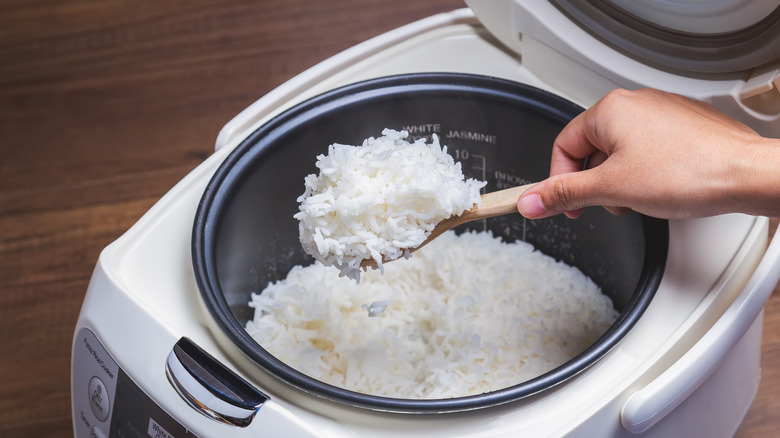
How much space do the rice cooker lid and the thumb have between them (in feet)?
0.77

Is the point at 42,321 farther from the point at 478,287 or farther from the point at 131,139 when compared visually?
the point at 478,287

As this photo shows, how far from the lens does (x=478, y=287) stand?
1189 millimetres

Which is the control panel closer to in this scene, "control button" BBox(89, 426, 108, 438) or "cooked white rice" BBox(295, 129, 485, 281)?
"control button" BBox(89, 426, 108, 438)

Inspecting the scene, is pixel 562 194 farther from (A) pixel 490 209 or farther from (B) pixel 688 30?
(B) pixel 688 30

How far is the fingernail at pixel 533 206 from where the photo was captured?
36.2 inches

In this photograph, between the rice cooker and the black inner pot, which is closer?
the rice cooker

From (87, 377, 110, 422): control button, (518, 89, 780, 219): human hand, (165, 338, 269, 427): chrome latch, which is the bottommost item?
(87, 377, 110, 422): control button

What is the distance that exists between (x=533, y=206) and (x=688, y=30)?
30 centimetres

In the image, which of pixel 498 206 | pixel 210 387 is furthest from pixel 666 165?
pixel 210 387

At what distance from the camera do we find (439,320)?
3.77 feet

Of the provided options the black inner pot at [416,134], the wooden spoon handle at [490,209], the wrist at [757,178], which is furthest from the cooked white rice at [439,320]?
the wrist at [757,178]

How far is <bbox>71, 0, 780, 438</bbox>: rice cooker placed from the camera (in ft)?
2.70

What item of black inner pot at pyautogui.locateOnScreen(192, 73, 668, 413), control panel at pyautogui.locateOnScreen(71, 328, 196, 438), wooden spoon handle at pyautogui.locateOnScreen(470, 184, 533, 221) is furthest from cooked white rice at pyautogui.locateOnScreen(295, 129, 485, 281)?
control panel at pyautogui.locateOnScreen(71, 328, 196, 438)

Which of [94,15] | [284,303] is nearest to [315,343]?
[284,303]
